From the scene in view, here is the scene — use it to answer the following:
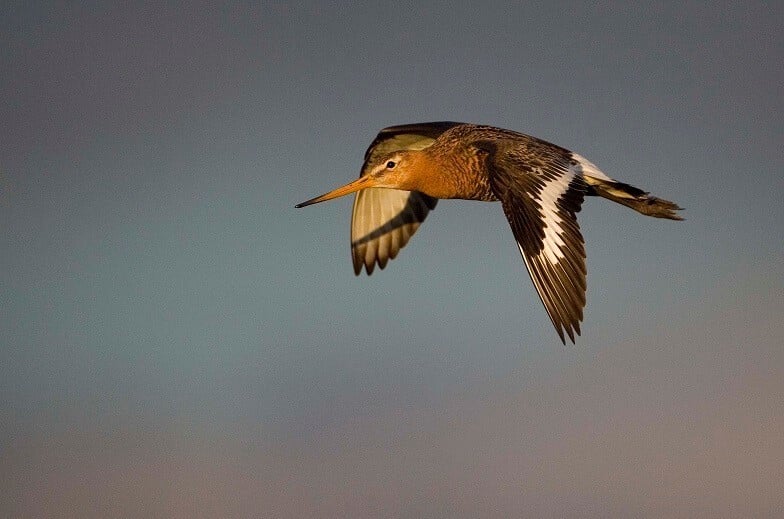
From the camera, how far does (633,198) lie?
21.7 ft

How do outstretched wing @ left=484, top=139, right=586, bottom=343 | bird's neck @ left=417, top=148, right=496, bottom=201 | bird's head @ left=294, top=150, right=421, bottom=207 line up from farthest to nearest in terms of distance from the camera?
bird's head @ left=294, top=150, right=421, bottom=207 → bird's neck @ left=417, top=148, right=496, bottom=201 → outstretched wing @ left=484, top=139, right=586, bottom=343

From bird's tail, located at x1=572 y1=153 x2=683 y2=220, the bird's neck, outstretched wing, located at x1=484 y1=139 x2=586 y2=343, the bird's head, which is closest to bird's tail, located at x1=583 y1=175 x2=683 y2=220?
bird's tail, located at x1=572 y1=153 x2=683 y2=220

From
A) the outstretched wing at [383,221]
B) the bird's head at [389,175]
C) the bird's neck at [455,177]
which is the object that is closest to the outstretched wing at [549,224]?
the bird's neck at [455,177]

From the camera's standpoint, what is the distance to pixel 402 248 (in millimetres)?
8141

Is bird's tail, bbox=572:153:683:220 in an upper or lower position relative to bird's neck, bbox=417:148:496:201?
lower

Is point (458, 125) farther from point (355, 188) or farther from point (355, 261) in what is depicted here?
point (355, 261)

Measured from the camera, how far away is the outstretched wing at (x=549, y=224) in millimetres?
5621

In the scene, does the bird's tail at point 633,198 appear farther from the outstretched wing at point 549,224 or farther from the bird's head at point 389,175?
the bird's head at point 389,175

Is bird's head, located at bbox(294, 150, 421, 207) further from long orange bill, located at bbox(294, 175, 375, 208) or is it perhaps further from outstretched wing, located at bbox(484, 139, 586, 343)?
outstretched wing, located at bbox(484, 139, 586, 343)

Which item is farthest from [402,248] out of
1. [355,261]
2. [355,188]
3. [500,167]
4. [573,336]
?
[573,336]

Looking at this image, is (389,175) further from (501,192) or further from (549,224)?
(549,224)

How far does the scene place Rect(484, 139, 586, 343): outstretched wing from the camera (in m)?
5.62

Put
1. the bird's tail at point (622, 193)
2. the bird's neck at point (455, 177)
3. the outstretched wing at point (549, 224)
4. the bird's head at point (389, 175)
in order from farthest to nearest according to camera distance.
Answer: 1. the bird's head at point (389, 175)
2. the bird's neck at point (455, 177)
3. the bird's tail at point (622, 193)
4. the outstretched wing at point (549, 224)

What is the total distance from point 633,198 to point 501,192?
1.05m
